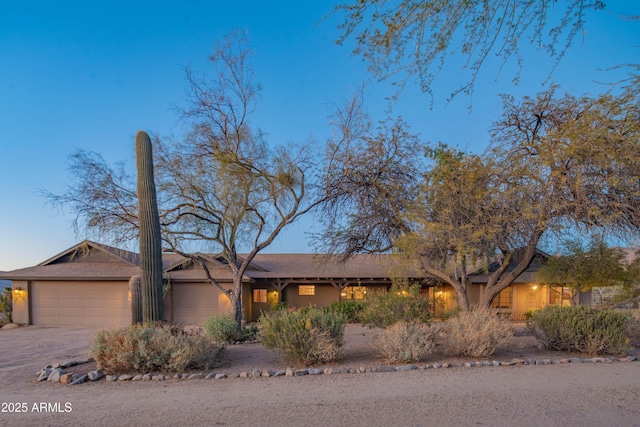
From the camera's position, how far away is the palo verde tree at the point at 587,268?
53.4 feet

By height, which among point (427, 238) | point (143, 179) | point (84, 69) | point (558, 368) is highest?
point (84, 69)

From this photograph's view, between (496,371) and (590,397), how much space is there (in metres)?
1.64

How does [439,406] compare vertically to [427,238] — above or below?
below

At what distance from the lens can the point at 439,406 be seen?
5262mm

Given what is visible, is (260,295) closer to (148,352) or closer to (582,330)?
(148,352)

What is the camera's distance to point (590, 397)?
561 centimetres

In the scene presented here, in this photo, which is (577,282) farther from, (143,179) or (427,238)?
(143,179)

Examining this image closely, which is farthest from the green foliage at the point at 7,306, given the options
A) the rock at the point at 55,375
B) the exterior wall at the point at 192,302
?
the rock at the point at 55,375

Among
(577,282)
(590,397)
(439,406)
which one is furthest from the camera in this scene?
(577,282)

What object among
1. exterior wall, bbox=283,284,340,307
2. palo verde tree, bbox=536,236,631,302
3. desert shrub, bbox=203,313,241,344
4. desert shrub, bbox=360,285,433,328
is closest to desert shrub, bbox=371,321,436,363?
desert shrub, bbox=360,285,433,328

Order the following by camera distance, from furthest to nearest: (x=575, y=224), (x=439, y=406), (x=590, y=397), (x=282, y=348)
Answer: (x=575, y=224)
(x=282, y=348)
(x=590, y=397)
(x=439, y=406)

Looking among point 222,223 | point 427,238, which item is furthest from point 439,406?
point 222,223

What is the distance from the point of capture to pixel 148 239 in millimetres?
9297

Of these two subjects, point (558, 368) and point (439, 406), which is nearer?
point (439, 406)
